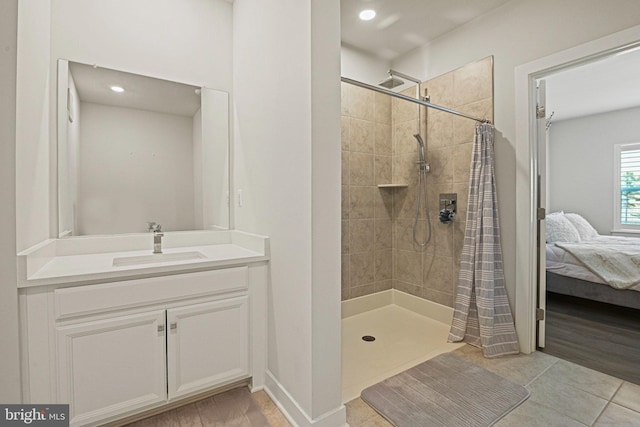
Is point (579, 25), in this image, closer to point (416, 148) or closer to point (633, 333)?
point (416, 148)

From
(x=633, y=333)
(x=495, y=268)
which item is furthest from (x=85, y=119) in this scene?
(x=633, y=333)

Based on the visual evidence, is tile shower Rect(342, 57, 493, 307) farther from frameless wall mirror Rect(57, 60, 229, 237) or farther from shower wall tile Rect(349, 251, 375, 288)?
frameless wall mirror Rect(57, 60, 229, 237)

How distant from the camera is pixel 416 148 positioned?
3.13 m

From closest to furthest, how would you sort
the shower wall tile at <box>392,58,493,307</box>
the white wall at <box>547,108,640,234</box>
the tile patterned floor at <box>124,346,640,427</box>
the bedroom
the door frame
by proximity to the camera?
1. the tile patterned floor at <box>124,346,640,427</box>
2. the door frame
3. the bedroom
4. the shower wall tile at <box>392,58,493,307</box>
5. the white wall at <box>547,108,640,234</box>

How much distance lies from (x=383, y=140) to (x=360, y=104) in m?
0.46

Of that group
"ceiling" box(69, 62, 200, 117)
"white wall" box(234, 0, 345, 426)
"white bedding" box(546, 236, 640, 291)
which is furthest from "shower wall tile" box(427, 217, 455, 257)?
"ceiling" box(69, 62, 200, 117)

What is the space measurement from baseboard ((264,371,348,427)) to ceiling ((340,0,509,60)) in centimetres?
276

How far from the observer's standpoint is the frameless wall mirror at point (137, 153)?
1.94m

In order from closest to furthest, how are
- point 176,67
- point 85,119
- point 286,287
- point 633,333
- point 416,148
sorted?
1. point 286,287
2. point 85,119
3. point 176,67
4. point 633,333
5. point 416,148

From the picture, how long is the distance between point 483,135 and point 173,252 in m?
2.44

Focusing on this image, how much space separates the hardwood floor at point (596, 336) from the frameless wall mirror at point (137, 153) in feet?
9.33

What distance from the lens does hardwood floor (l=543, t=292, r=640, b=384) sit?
2.18 m

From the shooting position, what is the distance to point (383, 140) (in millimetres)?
3318

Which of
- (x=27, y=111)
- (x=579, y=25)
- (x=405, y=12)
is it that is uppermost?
(x=405, y=12)
